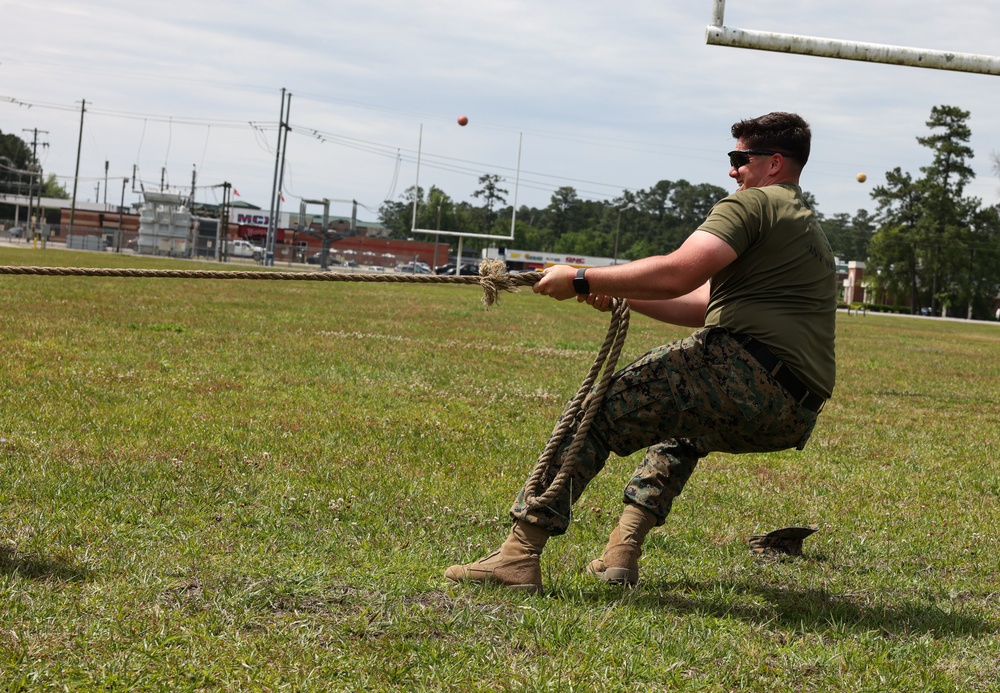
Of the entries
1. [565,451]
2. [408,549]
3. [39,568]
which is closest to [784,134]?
[565,451]

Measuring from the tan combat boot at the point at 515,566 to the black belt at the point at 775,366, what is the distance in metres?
1.10

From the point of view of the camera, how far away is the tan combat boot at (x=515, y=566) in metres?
4.11

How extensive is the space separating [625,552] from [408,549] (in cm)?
98

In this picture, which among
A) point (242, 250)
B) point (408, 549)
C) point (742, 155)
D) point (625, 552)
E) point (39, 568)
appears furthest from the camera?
point (242, 250)

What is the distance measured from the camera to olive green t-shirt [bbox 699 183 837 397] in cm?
398

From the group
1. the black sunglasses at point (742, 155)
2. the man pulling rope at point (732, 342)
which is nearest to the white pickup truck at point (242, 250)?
the black sunglasses at point (742, 155)

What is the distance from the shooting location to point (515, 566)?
4.12m

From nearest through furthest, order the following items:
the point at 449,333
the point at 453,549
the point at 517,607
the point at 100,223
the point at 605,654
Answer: the point at 605,654 → the point at 517,607 → the point at 453,549 → the point at 449,333 → the point at 100,223

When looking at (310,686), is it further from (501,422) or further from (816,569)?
(501,422)

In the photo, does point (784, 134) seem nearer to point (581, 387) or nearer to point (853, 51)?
point (581, 387)

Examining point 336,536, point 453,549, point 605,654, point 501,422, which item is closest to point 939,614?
point 605,654

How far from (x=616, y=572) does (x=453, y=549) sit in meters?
0.78

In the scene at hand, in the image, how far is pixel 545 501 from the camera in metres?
4.12

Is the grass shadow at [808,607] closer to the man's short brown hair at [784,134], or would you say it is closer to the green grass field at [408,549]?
the green grass field at [408,549]
